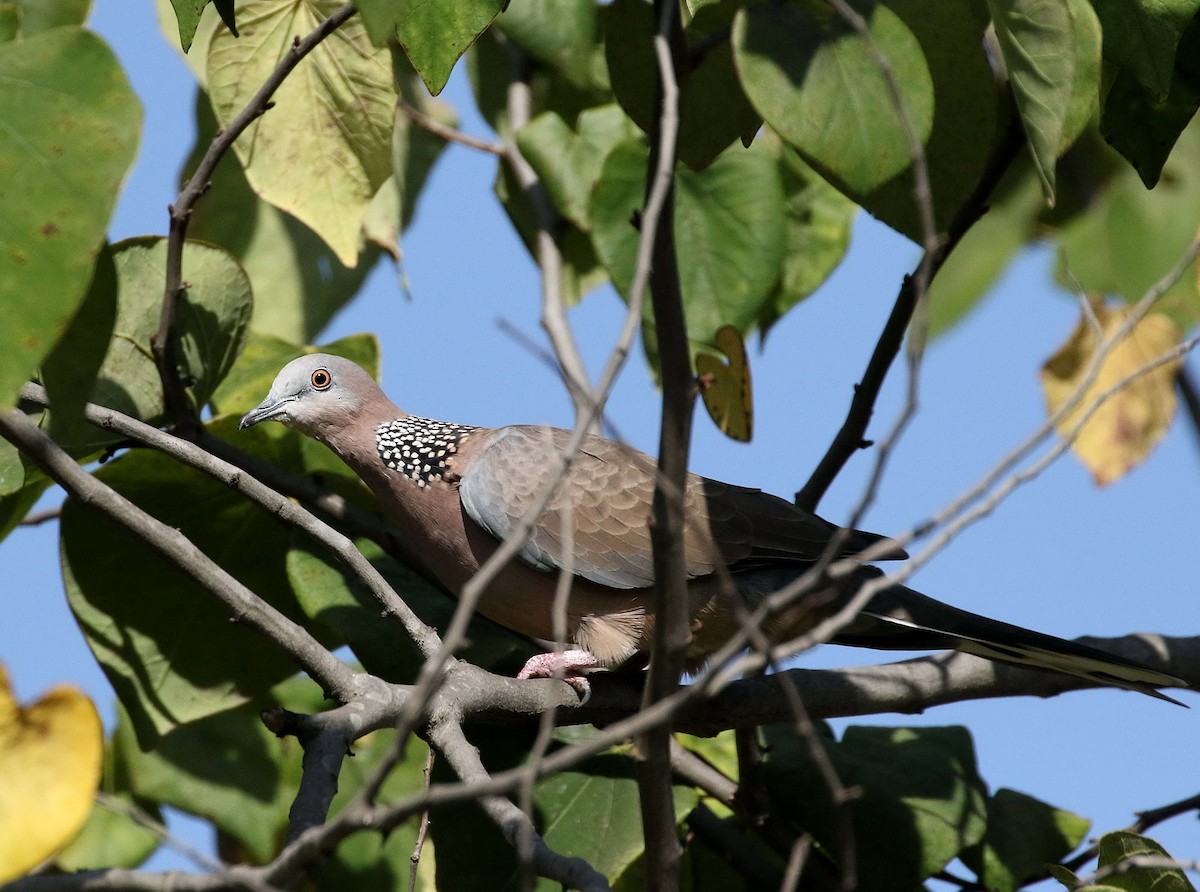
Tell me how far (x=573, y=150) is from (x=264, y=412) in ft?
3.87

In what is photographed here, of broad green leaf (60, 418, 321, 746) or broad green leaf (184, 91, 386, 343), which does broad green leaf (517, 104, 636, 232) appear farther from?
broad green leaf (60, 418, 321, 746)

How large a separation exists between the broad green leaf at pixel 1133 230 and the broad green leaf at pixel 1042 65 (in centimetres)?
138

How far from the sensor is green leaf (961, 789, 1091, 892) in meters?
3.49

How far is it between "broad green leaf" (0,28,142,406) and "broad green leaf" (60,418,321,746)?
5.44ft

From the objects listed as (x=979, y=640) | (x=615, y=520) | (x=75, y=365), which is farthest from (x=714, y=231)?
(x=75, y=365)

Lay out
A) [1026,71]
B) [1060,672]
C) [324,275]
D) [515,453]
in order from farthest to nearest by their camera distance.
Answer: [324,275] < [515,453] < [1060,672] < [1026,71]

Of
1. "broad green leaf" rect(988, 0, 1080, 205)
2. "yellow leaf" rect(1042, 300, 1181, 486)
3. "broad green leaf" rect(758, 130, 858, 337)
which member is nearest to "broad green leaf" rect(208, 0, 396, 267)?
"broad green leaf" rect(758, 130, 858, 337)

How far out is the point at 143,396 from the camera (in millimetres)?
3334

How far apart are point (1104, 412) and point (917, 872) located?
1.36m

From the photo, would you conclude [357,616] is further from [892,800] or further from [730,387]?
[892,800]

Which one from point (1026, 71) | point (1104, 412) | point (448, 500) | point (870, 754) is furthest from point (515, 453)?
point (1026, 71)

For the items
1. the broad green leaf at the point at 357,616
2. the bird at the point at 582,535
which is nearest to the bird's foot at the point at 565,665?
the bird at the point at 582,535

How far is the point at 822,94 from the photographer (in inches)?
74.3

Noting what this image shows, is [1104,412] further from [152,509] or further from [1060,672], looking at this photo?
[152,509]
